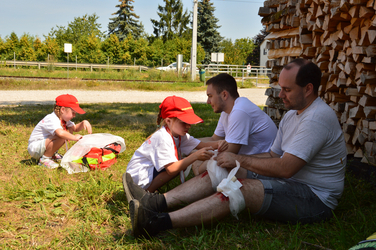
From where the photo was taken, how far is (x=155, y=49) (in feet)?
115

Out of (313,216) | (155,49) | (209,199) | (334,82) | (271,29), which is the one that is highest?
(155,49)

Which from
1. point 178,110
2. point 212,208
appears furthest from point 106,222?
point 178,110

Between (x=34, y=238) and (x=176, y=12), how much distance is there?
53.1m

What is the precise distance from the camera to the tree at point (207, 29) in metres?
44.0

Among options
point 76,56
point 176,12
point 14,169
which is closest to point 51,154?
point 14,169

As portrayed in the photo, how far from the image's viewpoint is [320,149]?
233 cm

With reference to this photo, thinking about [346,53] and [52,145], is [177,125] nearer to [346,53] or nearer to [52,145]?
[52,145]

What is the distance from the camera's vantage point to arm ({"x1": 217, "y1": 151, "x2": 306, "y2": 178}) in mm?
2268

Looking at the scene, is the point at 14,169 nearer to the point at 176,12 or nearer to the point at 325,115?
the point at 325,115

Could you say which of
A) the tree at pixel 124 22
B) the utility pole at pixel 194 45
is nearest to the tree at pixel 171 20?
the tree at pixel 124 22

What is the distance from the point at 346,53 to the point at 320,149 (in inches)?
73.7

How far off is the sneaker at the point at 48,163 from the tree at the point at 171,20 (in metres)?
49.3

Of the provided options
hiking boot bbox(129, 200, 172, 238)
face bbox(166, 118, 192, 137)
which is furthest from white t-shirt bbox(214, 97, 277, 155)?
hiking boot bbox(129, 200, 172, 238)

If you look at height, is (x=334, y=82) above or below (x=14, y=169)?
above
